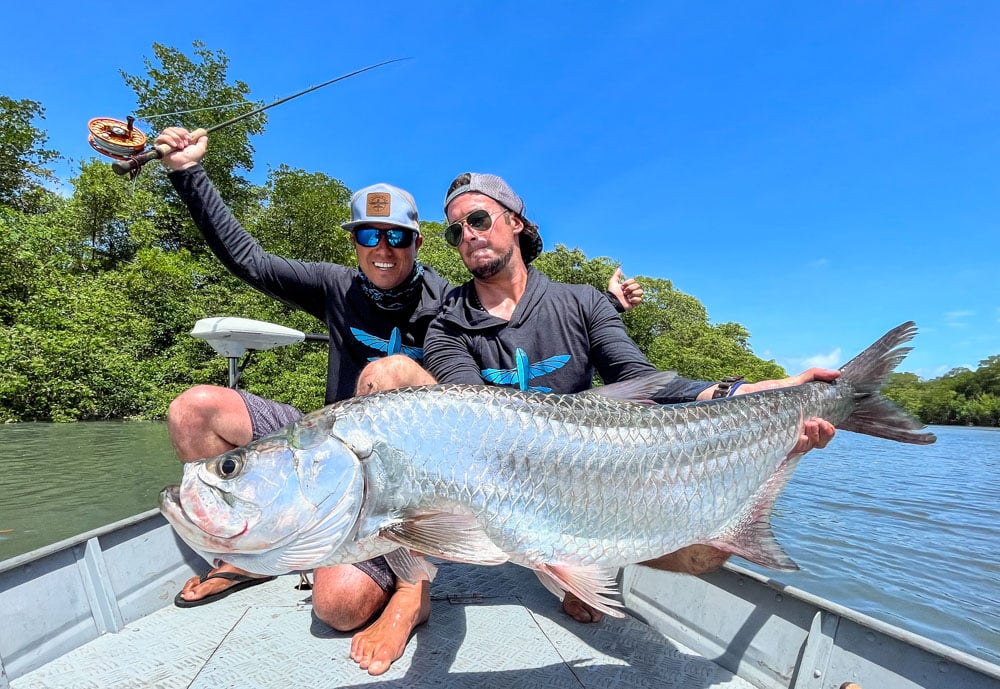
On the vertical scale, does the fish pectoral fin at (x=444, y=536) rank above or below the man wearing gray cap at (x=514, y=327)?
below

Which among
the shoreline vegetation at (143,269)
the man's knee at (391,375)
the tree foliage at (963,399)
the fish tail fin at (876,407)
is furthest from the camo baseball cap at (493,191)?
the tree foliage at (963,399)

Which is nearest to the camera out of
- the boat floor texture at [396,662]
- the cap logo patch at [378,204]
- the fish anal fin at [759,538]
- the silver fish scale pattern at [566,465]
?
the silver fish scale pattern at [566,465]

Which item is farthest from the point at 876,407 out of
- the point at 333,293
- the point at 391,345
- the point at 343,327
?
the point at 333,293

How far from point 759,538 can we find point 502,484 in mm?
1225

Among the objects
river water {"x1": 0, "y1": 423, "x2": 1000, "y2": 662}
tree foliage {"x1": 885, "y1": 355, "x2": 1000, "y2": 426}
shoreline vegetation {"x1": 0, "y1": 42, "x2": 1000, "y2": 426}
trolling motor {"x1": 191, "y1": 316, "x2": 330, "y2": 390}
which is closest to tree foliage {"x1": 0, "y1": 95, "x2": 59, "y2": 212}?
shoreline vegetation {"x1": 0, "y1": 42, "x2": 1000, "y2": 426}

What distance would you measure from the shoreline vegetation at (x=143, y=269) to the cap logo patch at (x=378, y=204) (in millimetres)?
19666

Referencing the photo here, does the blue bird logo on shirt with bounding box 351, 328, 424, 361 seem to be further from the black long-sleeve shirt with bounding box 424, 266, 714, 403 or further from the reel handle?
the reel handle

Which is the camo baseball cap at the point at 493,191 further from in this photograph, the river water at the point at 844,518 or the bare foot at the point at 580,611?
the river water at the point at 844,518

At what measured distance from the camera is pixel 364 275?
155 inches

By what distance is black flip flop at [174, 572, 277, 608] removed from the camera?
3.43 meters

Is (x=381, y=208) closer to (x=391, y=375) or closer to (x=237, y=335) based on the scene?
(x=391, y=375)

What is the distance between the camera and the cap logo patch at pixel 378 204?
12.1ft

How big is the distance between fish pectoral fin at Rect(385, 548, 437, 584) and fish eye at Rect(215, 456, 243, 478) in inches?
25.5

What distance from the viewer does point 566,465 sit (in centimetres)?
217
